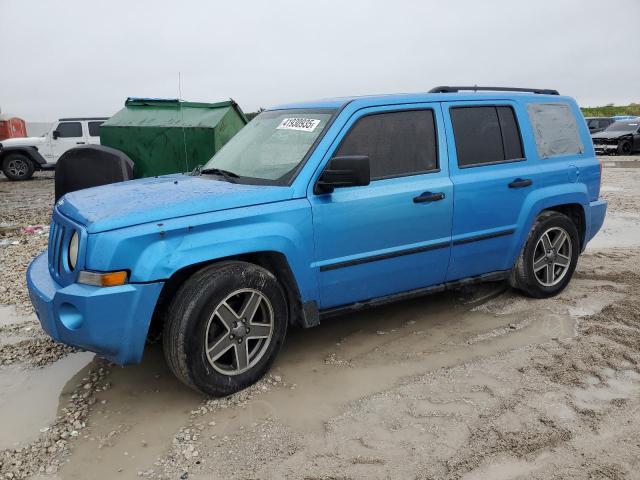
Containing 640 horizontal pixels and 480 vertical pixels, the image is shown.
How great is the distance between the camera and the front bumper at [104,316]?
9.43 ft

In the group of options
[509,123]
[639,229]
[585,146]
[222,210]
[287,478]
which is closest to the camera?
[287,478]

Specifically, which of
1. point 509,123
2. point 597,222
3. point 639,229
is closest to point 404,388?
point 509,123

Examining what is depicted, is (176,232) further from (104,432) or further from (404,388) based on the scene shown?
(404,388)

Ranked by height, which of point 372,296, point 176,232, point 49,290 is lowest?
point 372,296

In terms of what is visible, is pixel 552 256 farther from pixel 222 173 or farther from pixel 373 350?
pixel 222 173

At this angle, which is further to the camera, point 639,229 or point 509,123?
point 639,229

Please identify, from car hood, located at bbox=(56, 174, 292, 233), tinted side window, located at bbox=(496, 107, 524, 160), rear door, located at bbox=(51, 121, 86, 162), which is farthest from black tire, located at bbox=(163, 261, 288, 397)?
rear door, located at bbox=(51, 121, 86, 162)

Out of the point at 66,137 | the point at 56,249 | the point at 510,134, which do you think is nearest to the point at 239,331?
the point at 56,249

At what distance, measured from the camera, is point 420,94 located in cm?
413

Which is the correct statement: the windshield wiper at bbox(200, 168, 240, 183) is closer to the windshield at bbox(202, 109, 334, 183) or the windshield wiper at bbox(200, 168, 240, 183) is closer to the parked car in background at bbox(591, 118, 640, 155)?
the windshield at bbox(202, 109, 334, 183)

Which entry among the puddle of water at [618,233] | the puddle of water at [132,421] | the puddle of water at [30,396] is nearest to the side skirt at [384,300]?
the puddle of water at [132,421]

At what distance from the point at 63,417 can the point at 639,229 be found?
24.5ft

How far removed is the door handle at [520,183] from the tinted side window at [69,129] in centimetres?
1569

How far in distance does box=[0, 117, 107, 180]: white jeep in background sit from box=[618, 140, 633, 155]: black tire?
61.5ft
